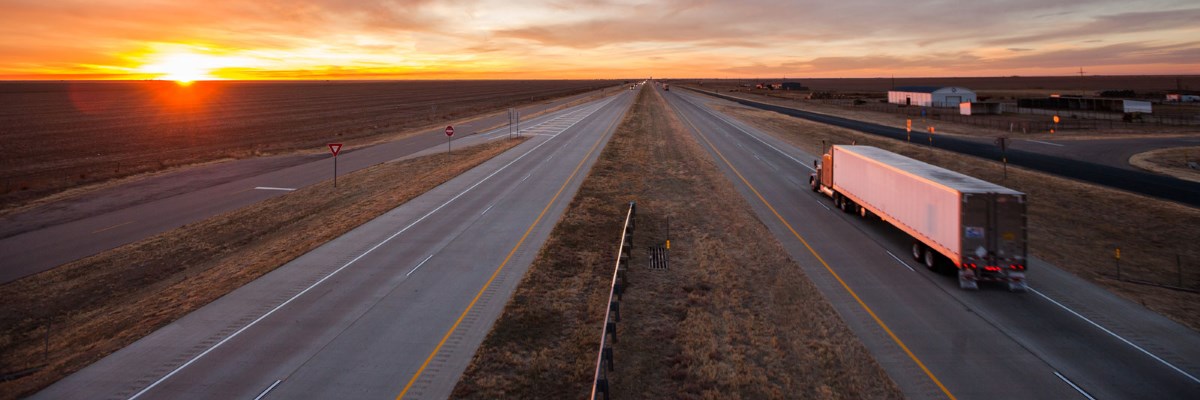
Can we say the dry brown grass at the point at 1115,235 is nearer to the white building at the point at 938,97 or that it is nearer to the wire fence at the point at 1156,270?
the wire fence at the point at 1156,270

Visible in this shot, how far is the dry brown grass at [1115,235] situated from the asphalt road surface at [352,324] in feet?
57.3

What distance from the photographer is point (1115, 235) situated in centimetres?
2286

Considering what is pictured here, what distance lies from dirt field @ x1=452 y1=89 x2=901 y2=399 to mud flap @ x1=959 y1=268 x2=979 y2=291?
4320 mm

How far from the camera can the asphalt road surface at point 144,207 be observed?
23.2 meters

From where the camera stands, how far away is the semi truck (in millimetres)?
16141

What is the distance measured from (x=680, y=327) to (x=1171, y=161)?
47.8m

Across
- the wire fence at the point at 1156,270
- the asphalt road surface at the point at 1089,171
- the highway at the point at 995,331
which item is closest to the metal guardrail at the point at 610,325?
the highway at the point at 995,331

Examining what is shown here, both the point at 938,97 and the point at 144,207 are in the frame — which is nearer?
the point at 144,207

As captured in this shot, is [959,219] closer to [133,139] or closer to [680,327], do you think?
[680,327]

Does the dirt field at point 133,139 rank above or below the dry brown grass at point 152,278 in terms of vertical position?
above

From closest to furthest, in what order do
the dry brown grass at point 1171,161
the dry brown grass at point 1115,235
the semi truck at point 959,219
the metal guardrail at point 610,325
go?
the metal guardrail at point 610,325 → the semi truck at point 959,219 → the dry brown grass at point 1115,235 → the dry brown grass at point 1171,161

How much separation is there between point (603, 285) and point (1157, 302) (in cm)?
1566

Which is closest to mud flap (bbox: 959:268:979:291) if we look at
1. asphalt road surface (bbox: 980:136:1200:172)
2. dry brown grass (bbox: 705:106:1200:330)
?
dry brown grass (bbox: 705:106:1200:330)

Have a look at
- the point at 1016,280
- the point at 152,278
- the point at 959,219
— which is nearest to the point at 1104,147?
the point at 1016,280
